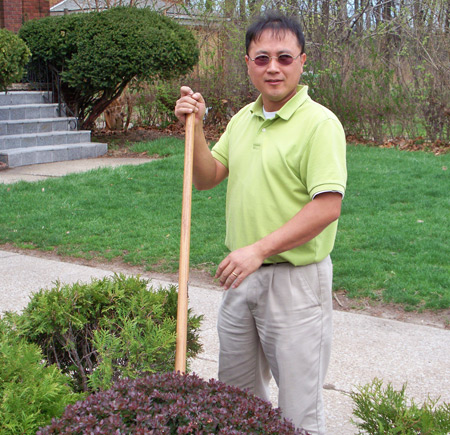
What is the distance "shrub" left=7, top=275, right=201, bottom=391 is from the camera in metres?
2.44

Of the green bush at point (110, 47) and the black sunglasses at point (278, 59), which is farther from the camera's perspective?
the green bush at point (110, 47)

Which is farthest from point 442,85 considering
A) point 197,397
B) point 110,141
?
point 197,397

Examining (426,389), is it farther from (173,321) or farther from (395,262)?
(395,262)

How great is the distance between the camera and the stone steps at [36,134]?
10703 millimetres

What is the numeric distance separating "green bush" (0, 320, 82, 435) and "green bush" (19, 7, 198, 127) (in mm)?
9434

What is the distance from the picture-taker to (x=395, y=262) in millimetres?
5602

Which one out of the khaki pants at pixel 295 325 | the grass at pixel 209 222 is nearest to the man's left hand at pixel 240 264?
the khaki pants at pixel 295 325

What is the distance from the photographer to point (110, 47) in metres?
11.2

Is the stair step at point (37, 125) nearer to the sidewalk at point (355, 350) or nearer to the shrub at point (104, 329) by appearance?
the sidewalk at point (355, 350)

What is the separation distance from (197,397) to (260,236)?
0.67m

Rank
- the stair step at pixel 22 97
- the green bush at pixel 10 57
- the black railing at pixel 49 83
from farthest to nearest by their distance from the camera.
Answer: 1. the black railing at pixel 49 83
2. the stair step at pixel 22 97
3. the green bush at pixel 10 57

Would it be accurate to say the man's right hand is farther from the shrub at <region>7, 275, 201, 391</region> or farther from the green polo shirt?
the shrub at <region>7, 275, 201, 391</region>

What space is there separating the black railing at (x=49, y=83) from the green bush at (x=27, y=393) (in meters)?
10.6

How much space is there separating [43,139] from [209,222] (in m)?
5.45
